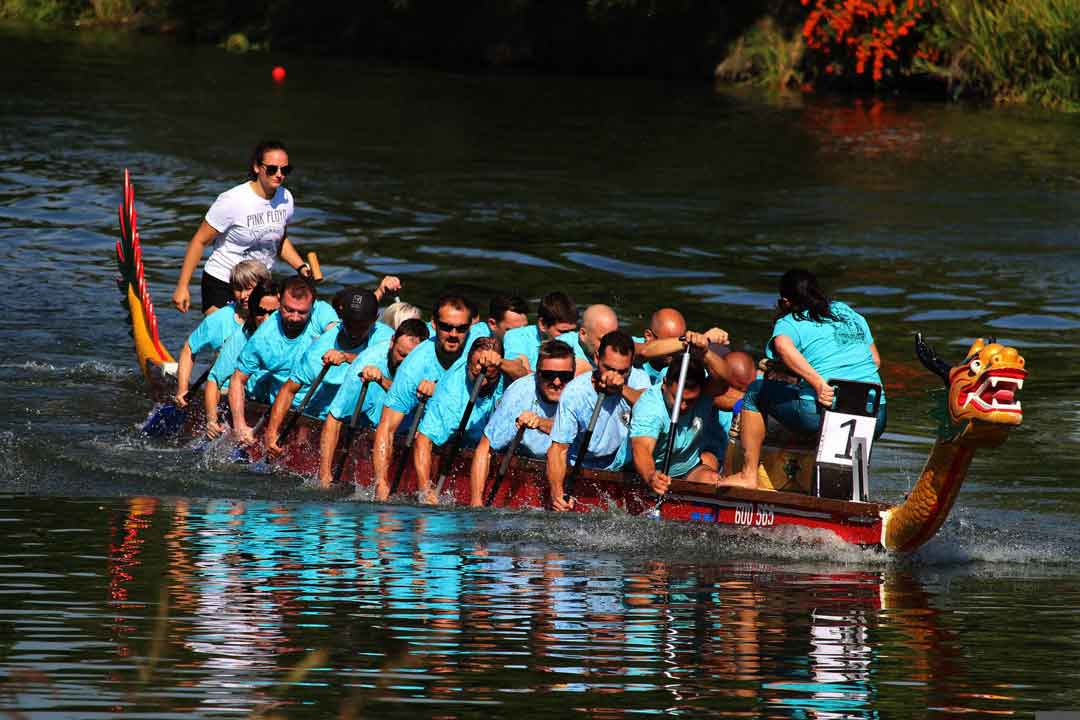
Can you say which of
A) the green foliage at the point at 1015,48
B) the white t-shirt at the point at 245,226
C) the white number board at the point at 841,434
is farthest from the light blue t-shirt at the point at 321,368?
the green foliage at the point at 1015,48

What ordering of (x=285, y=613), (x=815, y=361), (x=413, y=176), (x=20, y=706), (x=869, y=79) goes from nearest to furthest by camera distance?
(x=20, y=706)
(x=285, y=613)
(x=815, y=361)
(x=413, y=176)
(x=869, y=79)

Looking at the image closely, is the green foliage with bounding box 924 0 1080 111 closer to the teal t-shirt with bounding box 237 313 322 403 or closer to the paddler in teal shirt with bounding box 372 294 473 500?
the teal t-shirt with bounding box 237 313 322 403

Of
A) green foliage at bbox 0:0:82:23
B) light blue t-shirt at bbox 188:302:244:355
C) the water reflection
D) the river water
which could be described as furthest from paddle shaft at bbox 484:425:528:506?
green foliage at bbox 0:0:82:23

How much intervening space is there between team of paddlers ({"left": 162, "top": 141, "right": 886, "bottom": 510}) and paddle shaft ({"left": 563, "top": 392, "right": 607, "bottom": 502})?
19 millimetres

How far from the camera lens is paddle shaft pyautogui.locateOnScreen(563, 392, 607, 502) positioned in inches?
418

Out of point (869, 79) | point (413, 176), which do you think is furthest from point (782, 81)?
point (413, 176)

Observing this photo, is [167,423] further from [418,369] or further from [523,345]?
[523,345]

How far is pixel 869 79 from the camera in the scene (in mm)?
40344

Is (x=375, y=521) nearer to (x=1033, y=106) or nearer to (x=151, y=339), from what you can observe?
(x=151, y=339)

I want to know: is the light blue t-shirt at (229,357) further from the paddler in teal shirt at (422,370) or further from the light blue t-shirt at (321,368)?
the paddler in teal shirt at (422,370)

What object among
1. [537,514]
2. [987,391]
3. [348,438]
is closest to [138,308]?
[348,438]

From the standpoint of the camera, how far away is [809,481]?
435 inches

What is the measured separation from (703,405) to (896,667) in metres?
3.65

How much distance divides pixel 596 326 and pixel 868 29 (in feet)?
93.0
